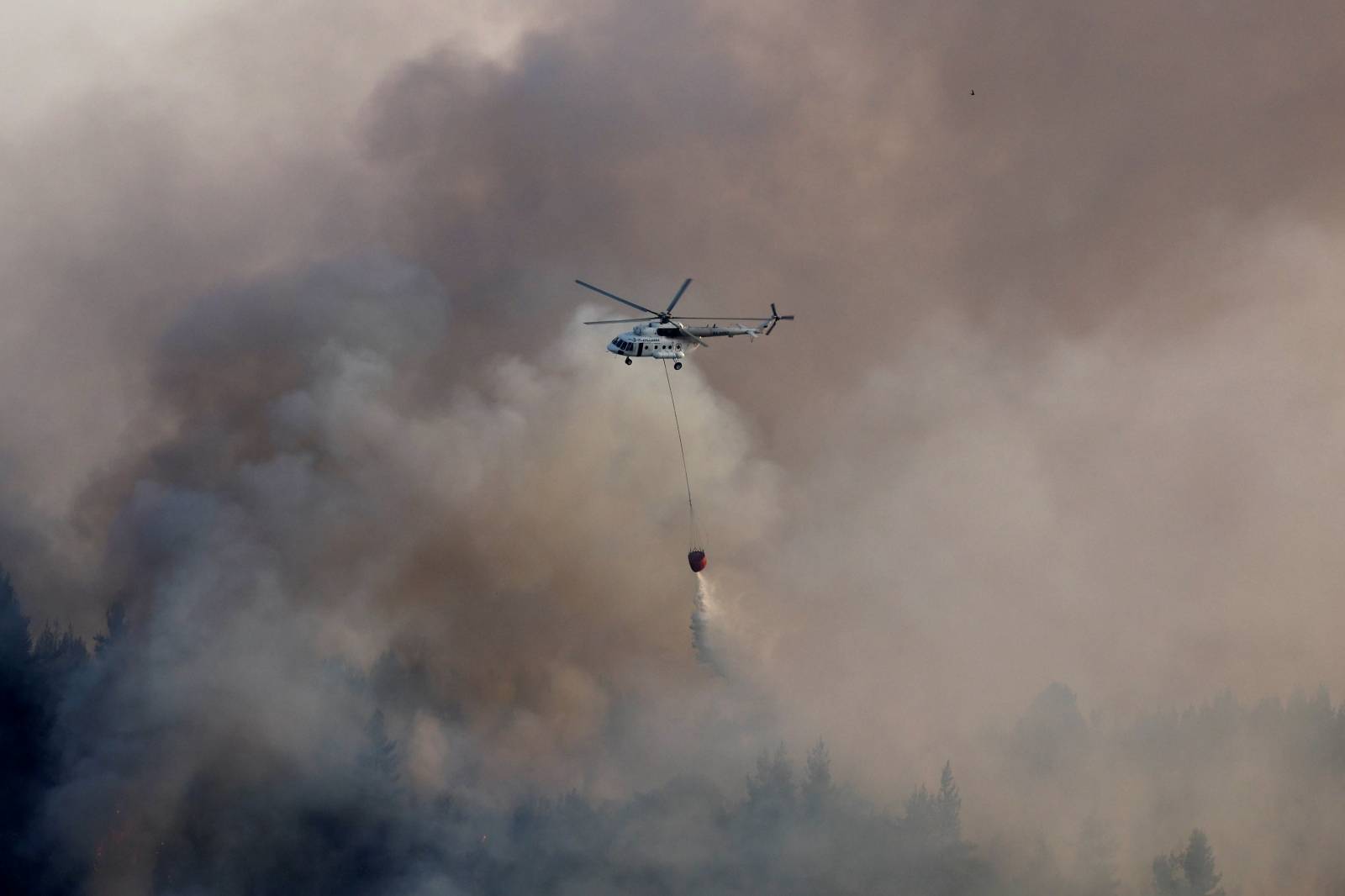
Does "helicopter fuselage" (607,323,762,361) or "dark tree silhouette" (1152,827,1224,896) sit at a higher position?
"helicopter fuselage" (607,323,762,361)

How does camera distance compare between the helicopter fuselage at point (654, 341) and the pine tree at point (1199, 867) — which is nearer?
the helicopter fuselage at point (654, 341)

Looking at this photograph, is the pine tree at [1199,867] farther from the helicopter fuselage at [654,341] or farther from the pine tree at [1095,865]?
the helicopter fuselage at [654,341]

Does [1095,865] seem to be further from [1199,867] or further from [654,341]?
[654,341]

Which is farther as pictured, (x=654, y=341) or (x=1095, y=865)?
(x=1095, y=865)

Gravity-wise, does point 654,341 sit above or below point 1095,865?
above

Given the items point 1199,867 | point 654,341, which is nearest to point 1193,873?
point 1199,867

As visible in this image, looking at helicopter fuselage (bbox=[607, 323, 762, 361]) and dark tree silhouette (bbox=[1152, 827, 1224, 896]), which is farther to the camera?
dark tree silhouette (bbox=[1152, 827, 1224, 896])

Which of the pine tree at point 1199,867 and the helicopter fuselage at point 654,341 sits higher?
the helicopter fuselage at point 654,341

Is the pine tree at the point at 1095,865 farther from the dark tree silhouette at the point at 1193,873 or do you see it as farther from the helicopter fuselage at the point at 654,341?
Result: the helicopter fuselage at the point at 654,341

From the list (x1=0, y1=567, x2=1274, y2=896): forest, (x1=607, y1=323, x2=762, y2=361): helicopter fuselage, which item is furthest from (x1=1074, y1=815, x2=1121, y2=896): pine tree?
(x1=607, y1=323, x2=762, y2=361): helicopter fuselage

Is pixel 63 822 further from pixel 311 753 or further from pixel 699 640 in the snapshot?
pixel 699 640

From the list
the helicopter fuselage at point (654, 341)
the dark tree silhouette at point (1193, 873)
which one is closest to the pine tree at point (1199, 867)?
the dark tree silhouette at point (1193, 873)

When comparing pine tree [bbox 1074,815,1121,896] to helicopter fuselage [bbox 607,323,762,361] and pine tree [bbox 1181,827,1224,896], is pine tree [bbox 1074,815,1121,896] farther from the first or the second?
helicopter fuselage [bbox 607,323,762,361]
